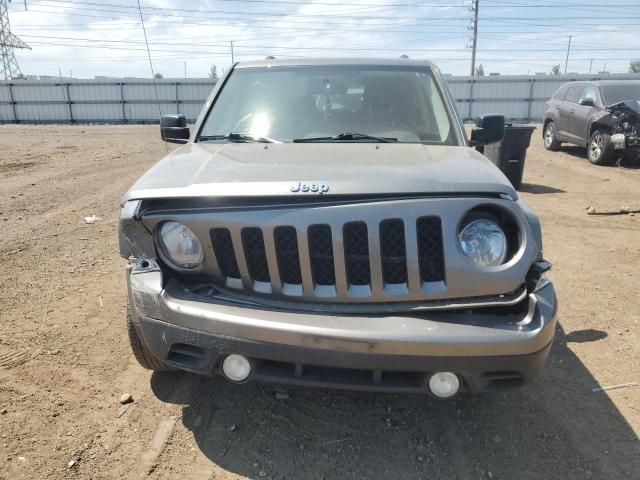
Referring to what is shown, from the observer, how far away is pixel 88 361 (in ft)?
10.5

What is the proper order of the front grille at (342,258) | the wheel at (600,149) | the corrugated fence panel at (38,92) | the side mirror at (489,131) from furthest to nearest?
the corrugated fence panel at (38,92)
the wheel at (600,149)
the side mirror at (489,131)
the front grille at (342,258)

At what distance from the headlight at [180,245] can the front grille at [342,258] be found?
11 cm

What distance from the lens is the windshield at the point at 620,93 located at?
11.3 m

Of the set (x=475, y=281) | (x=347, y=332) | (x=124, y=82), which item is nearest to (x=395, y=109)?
(x=475, y=281)

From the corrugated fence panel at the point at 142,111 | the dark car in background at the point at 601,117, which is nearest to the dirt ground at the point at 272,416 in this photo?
the dark car in background at the point at 601,117

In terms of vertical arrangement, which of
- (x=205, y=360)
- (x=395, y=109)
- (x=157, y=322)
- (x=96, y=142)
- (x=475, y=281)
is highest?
(x=395, y=109)

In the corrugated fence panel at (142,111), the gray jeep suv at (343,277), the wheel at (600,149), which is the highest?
the gray jeep suv at (343,277)

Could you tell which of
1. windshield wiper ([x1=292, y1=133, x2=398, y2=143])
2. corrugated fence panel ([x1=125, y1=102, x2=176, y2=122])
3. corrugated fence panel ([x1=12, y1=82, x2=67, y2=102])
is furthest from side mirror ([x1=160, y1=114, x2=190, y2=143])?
corrugated fence panel ([x1=12, y1=82, x2=67, y2=102])

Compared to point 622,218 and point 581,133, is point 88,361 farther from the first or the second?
point 581,133

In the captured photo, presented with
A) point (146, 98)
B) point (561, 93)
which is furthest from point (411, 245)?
point (146, 98)

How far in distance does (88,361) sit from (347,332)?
2.05 metres

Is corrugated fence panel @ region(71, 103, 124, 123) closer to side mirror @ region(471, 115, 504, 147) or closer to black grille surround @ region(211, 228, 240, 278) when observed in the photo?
side mirror @ region(471, 115, 504, 147)

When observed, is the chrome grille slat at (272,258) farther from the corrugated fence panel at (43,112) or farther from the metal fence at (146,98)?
the corrugated fence panel at (43,112)

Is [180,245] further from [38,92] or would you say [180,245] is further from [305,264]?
[38,92]
